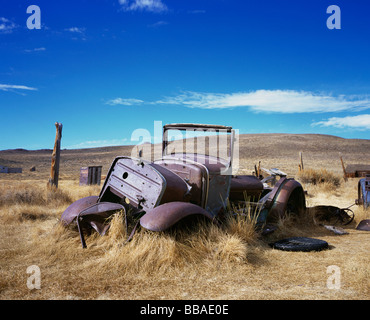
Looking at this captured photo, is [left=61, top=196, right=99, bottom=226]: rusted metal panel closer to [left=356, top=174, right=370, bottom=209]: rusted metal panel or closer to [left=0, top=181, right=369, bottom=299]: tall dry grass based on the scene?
[left=0, top=181, right=369, bottom=299]: tall dry grass

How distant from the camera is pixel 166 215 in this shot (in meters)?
4.14

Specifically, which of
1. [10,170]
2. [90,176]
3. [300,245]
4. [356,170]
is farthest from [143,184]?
[10,170]

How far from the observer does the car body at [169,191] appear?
4461 millimetres

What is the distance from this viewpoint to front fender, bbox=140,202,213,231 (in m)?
4.04

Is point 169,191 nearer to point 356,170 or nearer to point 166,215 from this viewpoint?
point 166,215

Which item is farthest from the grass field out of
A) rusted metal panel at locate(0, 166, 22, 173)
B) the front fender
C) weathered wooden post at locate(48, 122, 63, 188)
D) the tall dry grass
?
rusted metal panel at locate(0, 166, 22, 173)

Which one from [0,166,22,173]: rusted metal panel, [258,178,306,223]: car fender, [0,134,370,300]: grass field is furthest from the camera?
[0,166,22,173]: rusted metal panel

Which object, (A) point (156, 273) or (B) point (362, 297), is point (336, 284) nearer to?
(B) point (362, 297)

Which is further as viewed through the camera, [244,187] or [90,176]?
[90,176]

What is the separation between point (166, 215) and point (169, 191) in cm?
63

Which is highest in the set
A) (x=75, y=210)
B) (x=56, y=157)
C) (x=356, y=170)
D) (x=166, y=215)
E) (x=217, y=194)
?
(x=56, y=157)

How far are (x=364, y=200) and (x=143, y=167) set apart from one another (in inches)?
244

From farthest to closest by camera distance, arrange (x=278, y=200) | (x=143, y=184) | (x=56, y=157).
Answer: (x=56, y=157), (x=278, y=200), (x=143, y=184)
